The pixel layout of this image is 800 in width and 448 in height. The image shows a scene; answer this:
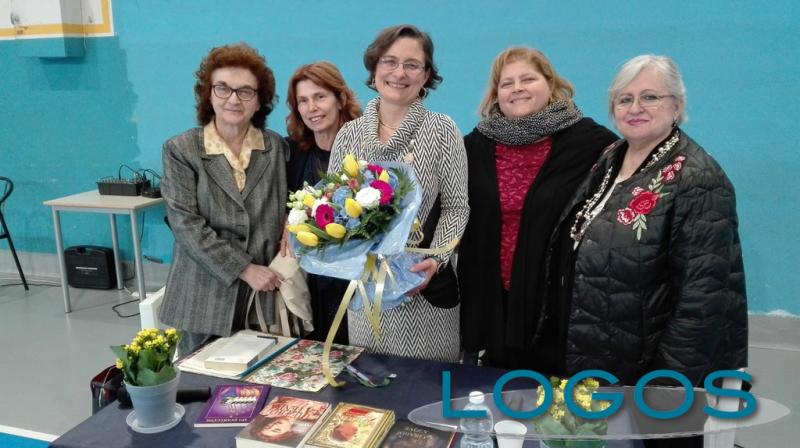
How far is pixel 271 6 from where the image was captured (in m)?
4.27

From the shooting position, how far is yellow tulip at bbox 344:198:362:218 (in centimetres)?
139

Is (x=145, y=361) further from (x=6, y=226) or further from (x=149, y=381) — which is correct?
(x=6, y=226)

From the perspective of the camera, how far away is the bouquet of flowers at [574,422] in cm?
117

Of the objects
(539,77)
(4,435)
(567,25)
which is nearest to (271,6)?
(567,25)

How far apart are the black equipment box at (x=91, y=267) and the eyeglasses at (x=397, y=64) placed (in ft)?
13.2

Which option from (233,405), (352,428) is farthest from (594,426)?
(233,405)

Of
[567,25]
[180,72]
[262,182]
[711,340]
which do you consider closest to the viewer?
[711,340]

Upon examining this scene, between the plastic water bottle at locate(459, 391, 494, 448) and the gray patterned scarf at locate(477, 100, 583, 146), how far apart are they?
1005mm

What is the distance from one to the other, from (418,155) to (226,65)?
→ 873 millimetres

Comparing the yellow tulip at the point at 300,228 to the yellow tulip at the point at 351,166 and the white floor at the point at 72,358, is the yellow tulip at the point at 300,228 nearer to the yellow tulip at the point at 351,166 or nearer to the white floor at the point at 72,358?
the yellow tulip at the point at 351,166

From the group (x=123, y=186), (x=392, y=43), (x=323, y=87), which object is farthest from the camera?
(x=123, y=186)

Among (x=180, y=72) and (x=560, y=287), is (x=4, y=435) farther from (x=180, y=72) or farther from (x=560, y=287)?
(x=180, y=72)

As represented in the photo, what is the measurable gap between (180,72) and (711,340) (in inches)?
167

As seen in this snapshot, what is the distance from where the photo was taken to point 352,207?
139cm
